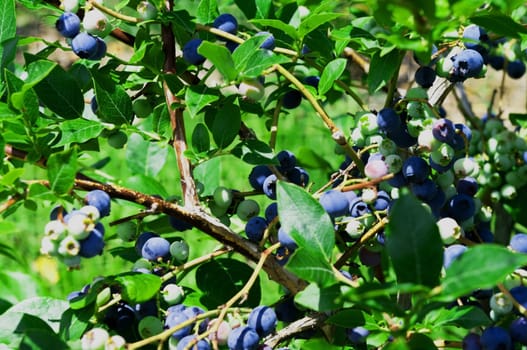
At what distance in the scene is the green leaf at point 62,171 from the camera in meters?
0.69

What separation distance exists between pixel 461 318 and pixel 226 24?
459mm

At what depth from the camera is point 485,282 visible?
52 centimetres

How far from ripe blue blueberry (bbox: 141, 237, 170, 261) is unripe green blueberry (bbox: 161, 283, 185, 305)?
0.12ft

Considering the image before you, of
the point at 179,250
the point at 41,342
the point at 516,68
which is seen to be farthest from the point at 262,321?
the point at 516,68

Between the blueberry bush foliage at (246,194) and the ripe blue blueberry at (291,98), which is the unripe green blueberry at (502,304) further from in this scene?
the ripe blue blueberry at (291,98)

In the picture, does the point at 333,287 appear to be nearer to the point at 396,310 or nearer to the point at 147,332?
the point at 396,310

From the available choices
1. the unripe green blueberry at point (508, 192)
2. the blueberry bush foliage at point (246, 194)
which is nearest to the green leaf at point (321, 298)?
the blueberry bush foliage at point (246, 194)

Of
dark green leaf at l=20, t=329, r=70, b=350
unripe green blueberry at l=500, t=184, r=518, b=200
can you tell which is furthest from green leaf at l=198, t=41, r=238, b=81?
unripe green blueberry at l=500, t=184, r=518, b=200

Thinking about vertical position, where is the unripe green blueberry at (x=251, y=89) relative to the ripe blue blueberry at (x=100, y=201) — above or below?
above

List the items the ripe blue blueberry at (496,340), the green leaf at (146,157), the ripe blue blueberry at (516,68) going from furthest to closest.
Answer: the ripe blue blueberry at (516,68)
the green leaf at (146,157)
the ripe blue blueberry at (496,340)

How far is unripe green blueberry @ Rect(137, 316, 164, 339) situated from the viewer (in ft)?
2.67

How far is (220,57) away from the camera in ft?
2.63

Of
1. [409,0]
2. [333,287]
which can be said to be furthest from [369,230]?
[409,0]

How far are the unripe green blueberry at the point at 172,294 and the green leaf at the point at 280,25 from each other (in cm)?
32
